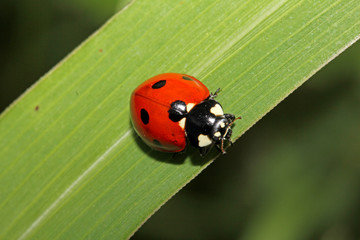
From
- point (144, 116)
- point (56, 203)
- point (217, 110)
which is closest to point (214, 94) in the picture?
point (217, 110)

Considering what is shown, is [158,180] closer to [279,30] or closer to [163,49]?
[163,49]

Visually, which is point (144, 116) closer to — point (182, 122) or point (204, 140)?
point (182, 122)

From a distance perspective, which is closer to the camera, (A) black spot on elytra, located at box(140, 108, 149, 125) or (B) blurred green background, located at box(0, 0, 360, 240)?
(A) black spot on elytra, located at box(140, 108, 149, 125)

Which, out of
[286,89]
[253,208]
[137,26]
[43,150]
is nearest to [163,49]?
[137,26]

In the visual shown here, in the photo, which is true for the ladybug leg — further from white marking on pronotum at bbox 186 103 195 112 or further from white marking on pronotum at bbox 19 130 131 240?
white marking on pronotum at bbox 19 130 131 240

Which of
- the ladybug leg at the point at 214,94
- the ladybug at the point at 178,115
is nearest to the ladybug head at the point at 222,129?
the ladybug at the point at 178,115

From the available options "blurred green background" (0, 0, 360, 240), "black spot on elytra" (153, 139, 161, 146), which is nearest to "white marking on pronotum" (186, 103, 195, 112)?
"black spot on elytra" (153, 139, 161, 146)

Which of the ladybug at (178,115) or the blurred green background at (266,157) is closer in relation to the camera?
the ladybug at (178,115)

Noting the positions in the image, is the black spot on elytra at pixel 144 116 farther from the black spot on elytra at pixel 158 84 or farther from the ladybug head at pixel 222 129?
the ladybug head at pixel 222 129
